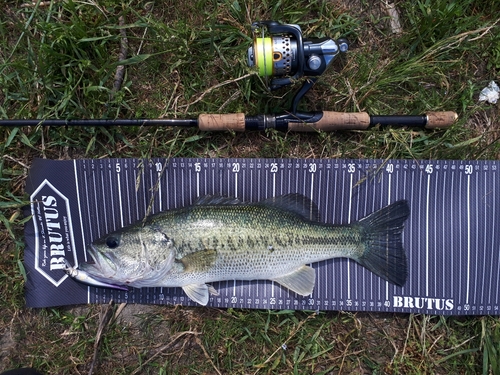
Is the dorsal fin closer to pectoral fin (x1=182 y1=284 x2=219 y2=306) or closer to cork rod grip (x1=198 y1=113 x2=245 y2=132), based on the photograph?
cork rod grip (x1=198 y1=113 x2=245 y2=132)

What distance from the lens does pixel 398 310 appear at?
121 inches

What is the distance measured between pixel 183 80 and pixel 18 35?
5.08 feet

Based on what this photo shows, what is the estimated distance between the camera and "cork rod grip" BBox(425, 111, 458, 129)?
296 centimetres

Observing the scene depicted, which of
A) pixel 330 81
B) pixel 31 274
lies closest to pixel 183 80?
pixel 330 81

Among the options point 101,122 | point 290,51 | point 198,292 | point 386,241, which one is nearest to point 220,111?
point 290,51

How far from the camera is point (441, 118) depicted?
2955 mm

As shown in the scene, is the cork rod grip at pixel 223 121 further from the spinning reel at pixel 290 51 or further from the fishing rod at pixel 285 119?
the spinning reel at pixel 290 51

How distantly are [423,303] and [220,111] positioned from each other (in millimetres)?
2338

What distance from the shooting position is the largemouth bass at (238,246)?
281cm

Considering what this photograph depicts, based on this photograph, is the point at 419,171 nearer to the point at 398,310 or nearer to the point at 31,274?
the point at 398,310

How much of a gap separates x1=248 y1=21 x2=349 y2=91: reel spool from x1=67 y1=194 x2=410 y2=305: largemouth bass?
1.01m

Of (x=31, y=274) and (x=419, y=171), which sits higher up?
(x=419, y=171)

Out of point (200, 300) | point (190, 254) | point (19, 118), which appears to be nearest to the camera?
point (190, 254)

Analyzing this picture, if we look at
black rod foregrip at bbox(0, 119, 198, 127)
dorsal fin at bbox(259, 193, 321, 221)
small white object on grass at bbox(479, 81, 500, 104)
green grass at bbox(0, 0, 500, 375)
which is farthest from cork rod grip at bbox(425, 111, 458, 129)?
black rod foregrip at bbox(0, 119, 198, 127)
